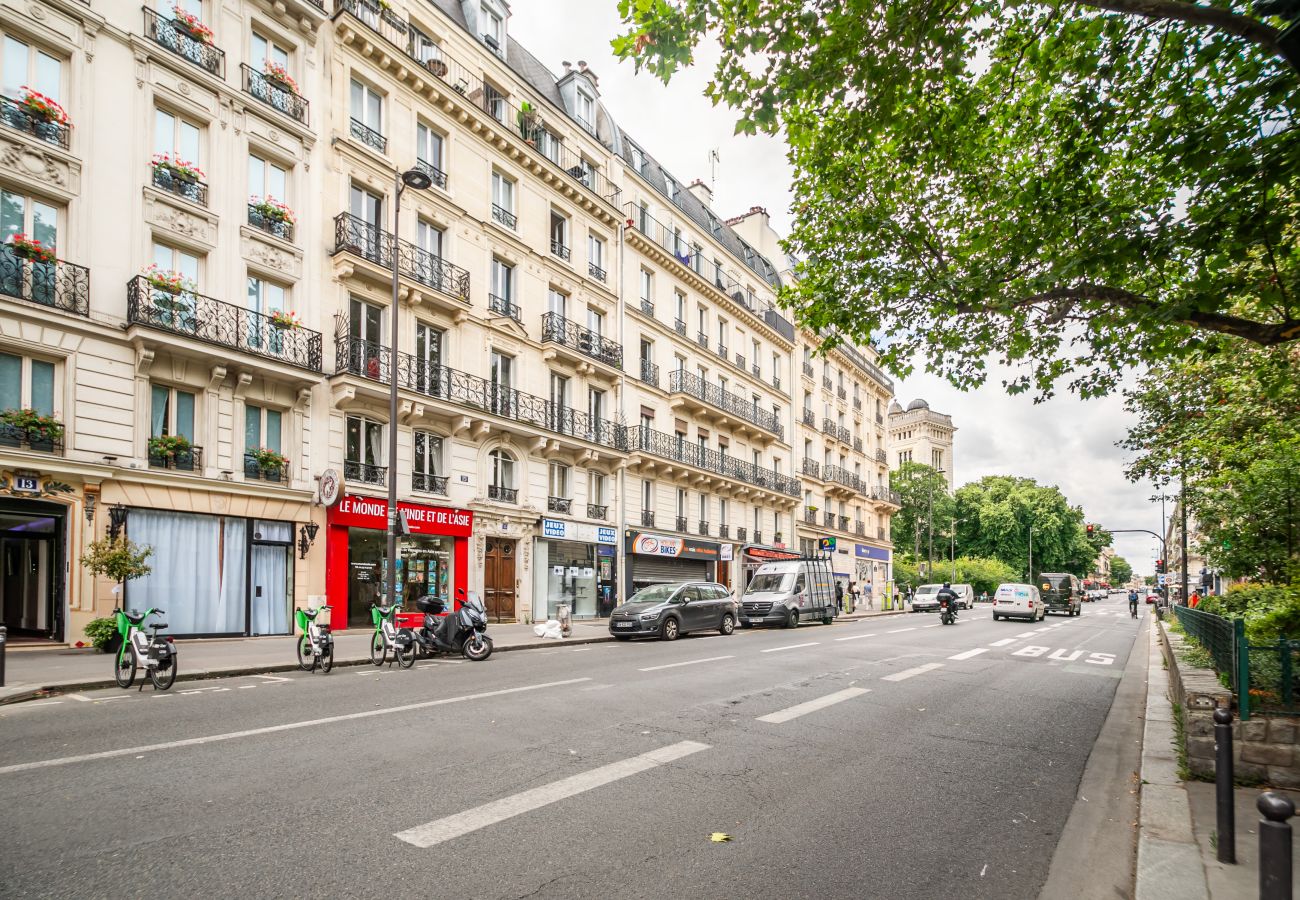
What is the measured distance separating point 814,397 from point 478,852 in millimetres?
44134

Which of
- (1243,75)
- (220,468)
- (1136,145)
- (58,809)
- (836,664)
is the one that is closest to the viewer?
(58,809)

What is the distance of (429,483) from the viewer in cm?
2123

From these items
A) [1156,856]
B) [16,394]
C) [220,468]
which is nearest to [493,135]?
[220,468]

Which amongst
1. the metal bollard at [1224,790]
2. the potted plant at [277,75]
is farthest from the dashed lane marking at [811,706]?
the potted plant at [277,75]

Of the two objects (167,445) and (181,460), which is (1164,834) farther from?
(181,460)

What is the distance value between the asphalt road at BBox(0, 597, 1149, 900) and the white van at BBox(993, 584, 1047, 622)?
25750 millimetres

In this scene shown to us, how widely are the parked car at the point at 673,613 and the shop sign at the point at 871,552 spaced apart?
102 ft

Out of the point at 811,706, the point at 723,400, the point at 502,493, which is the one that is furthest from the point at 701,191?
the point at 811,706

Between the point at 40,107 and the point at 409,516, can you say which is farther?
the point at 409,516

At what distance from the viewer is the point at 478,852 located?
13.3 feet

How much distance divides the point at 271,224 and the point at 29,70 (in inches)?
198

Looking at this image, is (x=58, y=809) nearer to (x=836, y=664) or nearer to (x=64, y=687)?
(x=64, y=687)

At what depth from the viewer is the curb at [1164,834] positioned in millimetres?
3744

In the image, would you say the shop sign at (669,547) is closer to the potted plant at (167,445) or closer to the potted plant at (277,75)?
the potted plant at (167,445)
